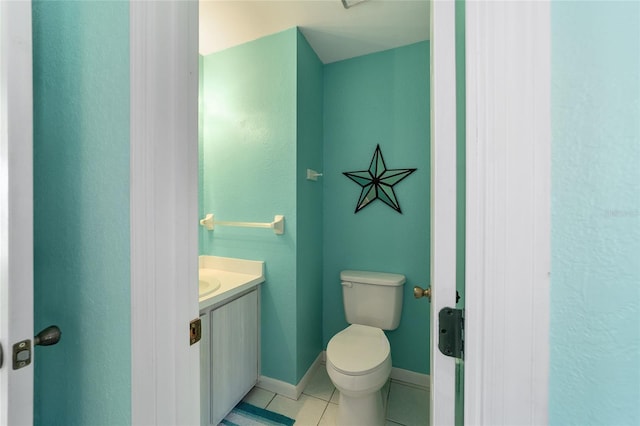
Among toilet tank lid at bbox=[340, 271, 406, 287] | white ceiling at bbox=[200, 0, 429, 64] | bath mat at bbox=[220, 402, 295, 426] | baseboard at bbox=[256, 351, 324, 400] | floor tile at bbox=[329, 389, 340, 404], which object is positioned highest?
white ceiling at bbox=[200, 0, 429, 64]

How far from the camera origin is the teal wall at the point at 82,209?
555 mm

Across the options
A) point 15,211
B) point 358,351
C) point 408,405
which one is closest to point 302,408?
point 358,351

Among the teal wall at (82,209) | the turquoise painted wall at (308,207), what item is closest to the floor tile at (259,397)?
the turquoise painted wall at (308,207)

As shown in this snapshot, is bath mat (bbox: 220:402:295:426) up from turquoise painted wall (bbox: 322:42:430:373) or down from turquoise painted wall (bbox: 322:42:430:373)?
down

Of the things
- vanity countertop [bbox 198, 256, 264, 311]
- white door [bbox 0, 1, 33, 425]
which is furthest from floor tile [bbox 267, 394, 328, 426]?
white door [bbox 0, 1, 33, 425]

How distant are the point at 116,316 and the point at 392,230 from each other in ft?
5.21

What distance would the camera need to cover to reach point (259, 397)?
1.57 metres

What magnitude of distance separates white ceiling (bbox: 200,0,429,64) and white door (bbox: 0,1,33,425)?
1.20 meters

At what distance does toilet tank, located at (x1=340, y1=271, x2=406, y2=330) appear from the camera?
1.66 meters

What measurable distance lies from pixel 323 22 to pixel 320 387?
2.38 m

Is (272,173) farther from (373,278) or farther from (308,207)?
(373,278)

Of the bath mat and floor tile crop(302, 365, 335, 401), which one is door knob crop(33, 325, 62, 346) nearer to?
the bath mat

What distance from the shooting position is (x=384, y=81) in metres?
1.81

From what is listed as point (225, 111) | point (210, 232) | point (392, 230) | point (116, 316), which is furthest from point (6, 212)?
point (392, 230)
